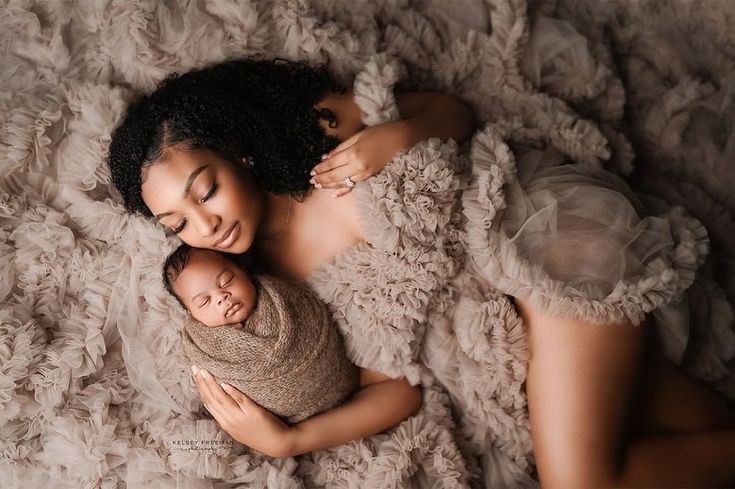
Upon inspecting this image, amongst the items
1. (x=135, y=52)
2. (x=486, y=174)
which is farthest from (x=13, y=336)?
(x=486, y=174)

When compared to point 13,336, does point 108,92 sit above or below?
above

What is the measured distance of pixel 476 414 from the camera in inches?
58.7

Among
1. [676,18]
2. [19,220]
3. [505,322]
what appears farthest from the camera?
[676,18]

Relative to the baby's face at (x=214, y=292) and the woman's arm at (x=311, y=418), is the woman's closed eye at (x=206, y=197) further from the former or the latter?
the woman's arm at (x=311, y=418)

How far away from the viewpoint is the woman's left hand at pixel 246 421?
55.2 inches

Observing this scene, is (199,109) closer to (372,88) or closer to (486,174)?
(372,88)

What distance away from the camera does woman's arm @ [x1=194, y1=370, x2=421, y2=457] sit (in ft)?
4.61

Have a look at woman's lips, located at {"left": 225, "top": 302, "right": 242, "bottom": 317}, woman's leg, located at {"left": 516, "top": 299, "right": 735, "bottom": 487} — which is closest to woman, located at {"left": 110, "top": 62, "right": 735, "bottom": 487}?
woman's leg, located at {"left": 516, "top": 299, "right": 735, "bottom": 487}

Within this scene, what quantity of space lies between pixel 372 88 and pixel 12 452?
44.4 inches

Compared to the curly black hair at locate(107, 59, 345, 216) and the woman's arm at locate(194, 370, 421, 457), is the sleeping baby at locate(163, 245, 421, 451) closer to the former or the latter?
the woman's arm at locate(194, 370, 421, 457)

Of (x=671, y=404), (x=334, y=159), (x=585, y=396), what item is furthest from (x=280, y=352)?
(x=671, y=404)

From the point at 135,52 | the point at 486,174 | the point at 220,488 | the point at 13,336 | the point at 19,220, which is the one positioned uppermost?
the point at 135,52

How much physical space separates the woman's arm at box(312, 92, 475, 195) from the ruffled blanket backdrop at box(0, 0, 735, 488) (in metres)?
0.10

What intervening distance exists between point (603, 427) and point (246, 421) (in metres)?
0.75
